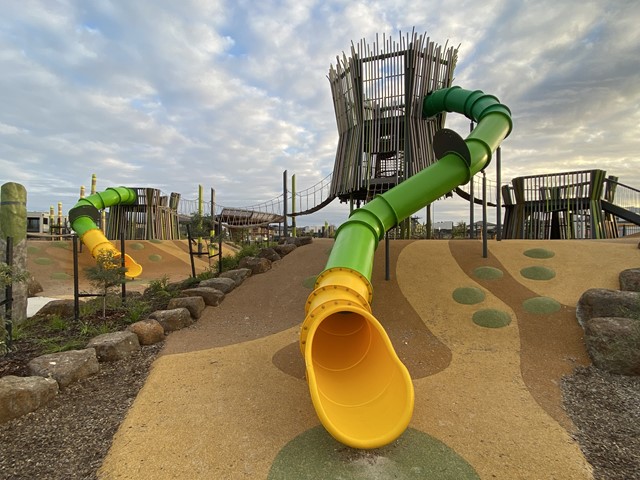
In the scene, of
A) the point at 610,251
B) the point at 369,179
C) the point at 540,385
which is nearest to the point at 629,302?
the point at 540,385

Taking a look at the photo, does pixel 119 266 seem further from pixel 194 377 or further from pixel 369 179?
pixel 369 179

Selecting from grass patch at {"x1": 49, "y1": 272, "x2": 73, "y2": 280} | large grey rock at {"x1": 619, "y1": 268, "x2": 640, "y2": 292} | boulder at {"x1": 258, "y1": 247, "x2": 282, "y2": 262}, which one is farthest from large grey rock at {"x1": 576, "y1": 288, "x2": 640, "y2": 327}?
grass patch at {"x1": 49, "y1": 272, "x2": 73, "y2": 280}

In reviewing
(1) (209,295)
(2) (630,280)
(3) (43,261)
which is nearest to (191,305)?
(1) (209,295)

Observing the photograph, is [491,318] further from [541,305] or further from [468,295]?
[541,305]

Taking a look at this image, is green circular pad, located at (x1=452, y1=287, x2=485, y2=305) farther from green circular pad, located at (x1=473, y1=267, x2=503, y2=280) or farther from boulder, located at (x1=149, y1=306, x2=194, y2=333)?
boulder, located at (x1=149, y1=306, x2=194, y2=333)

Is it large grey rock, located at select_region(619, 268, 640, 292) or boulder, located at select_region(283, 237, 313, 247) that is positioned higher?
boulder, located at select_region(283, 237, 313, 247)

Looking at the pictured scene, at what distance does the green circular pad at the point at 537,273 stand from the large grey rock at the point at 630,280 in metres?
0.99

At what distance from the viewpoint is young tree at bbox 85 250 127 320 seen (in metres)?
6.54

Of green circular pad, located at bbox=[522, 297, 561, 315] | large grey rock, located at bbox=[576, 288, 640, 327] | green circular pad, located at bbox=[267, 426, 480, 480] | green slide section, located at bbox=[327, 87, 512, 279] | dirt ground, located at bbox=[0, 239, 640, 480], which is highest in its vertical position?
green slide section, located at bbox=[327, 87, 512, 279]

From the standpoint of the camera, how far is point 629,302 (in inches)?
195

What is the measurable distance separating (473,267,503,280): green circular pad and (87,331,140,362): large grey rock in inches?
235

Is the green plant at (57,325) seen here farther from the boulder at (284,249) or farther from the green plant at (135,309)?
the boulder at (284,249)

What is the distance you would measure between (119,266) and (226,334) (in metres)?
2.77

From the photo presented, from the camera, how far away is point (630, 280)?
5855mm
